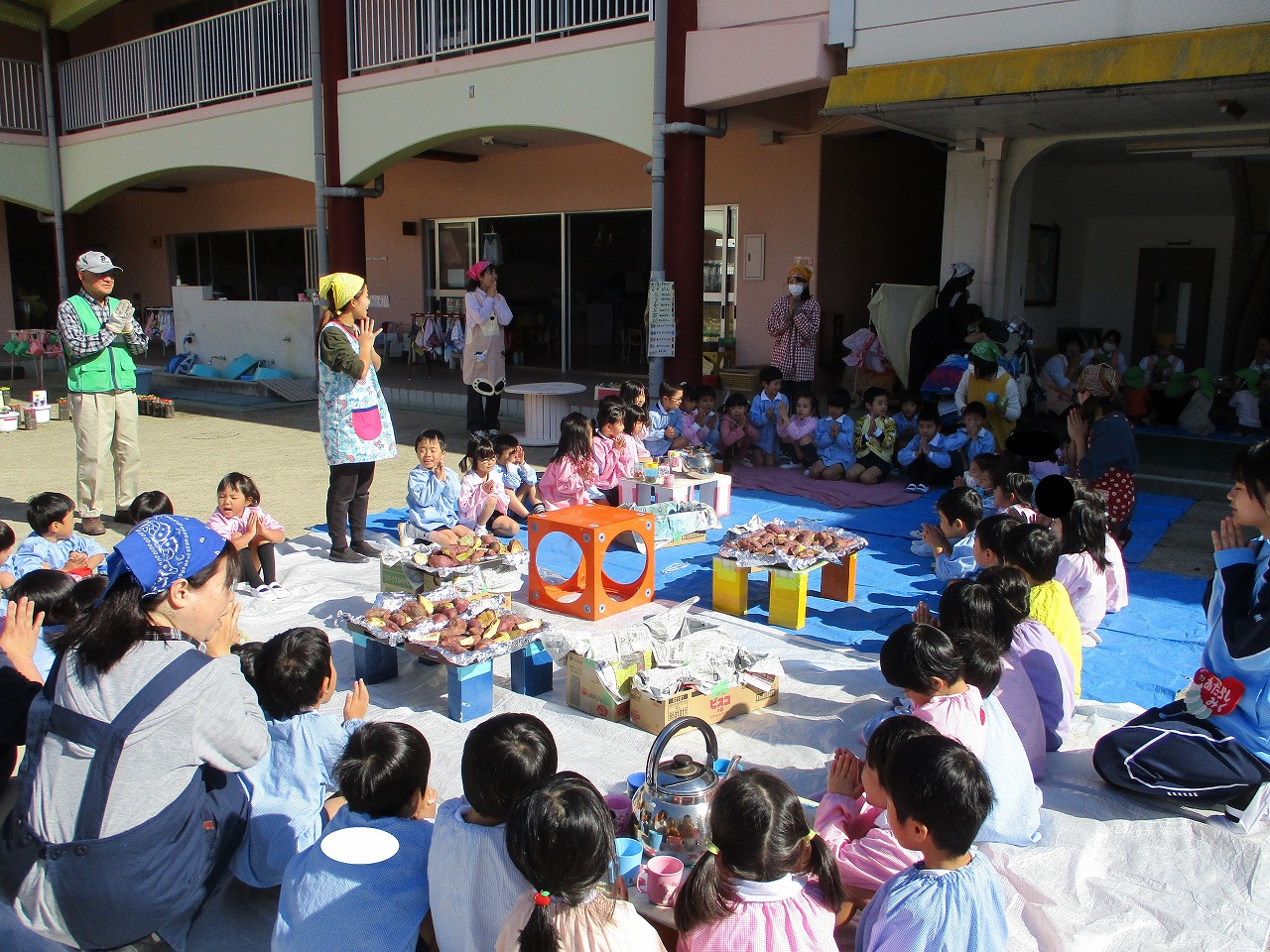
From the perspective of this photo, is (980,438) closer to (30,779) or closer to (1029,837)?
(1029,837)

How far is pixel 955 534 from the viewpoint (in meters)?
4.97

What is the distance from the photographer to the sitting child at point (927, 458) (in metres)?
7.80

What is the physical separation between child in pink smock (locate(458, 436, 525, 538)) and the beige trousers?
87.7 inches

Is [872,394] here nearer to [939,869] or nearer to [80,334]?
[80,334]

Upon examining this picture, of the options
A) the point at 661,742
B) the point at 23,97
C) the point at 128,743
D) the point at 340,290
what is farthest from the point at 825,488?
the point at 23,97

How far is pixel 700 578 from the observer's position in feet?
18.9

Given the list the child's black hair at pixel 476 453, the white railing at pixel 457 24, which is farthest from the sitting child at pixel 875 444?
the white railing at pixel 457 24

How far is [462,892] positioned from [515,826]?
0.97 feet

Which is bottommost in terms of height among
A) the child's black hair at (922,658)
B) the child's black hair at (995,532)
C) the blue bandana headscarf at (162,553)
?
the child's black hair at (922,658)

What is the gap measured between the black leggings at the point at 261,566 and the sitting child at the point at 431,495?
71cm

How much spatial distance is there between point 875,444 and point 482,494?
3463 mm

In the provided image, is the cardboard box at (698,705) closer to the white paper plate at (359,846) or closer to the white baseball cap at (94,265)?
the white paper plate at (359,846)

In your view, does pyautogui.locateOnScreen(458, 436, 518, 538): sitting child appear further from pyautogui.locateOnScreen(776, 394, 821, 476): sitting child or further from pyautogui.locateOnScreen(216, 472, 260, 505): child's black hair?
pyautogui.locateOnScreen(776, 394, 821, 476): sitting child

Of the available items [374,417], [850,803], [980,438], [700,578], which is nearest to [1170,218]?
[980,438]
